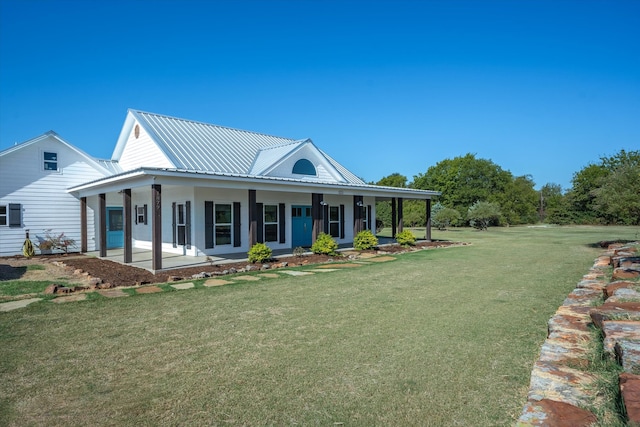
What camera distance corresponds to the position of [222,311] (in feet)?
20.4

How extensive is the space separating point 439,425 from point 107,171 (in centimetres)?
1787

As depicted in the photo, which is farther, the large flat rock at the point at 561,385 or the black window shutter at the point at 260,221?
the black window shutter at the point at 260,221

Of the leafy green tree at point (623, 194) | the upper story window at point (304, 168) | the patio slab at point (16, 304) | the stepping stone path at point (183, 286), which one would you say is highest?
the upper story window at point (304, 168)

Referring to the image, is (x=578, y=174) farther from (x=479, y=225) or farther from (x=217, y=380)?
(x=217, y=380)

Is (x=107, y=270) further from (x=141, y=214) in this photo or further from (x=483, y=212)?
(x=483, y=212)

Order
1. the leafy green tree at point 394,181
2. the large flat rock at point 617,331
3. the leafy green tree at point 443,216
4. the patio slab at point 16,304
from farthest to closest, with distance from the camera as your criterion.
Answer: the leafy green tree at point 394,181 < the leafy green tree at point 443,216 < the patio slab at point 16,304 < the large flat rock at point 617,331

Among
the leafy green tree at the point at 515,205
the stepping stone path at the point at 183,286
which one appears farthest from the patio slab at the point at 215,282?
the leafy green tree at the point at 515,205

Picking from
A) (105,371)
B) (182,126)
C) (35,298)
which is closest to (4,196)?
(182,126)

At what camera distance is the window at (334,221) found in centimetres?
1903

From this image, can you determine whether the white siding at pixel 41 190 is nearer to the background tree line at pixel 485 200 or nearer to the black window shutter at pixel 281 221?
the black window shutter at pixel 281 221

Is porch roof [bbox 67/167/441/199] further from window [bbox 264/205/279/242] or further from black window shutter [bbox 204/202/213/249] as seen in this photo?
black window shutter [bbox 204/202/213/249]

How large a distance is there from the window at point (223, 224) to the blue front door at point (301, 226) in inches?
124

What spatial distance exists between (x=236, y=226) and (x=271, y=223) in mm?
1638

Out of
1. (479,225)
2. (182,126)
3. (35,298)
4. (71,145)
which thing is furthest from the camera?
(479,225)
